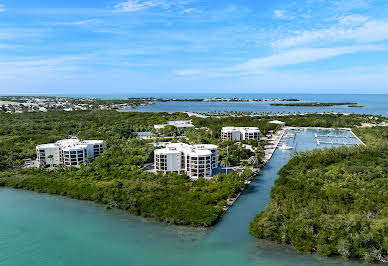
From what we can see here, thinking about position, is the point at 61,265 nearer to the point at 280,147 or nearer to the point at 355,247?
the point at 355,247

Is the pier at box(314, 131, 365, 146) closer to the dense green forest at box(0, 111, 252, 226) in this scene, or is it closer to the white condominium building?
the white condominium building

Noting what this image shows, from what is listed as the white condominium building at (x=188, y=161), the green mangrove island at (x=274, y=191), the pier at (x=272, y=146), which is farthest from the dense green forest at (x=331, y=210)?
the pier at (x=272, y=146)

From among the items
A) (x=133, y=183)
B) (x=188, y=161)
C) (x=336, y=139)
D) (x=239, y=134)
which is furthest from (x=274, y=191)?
(x=336, y=139)

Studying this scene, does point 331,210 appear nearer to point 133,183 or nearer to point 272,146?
point 133,183

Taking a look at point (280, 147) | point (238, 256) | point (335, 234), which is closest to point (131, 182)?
point (238, 256)

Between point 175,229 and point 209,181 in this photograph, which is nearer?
point 175,229

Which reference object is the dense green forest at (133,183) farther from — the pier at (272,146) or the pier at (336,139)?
the pier at (336,139)
